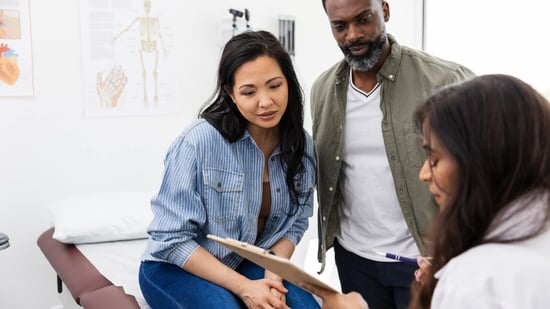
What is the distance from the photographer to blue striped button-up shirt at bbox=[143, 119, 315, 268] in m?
1.50

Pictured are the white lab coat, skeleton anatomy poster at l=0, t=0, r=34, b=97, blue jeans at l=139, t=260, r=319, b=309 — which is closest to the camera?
the white lab coat

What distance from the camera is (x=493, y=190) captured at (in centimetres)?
86

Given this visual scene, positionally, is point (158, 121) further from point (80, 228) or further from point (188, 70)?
point (80, 228)

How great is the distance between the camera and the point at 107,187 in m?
2.59

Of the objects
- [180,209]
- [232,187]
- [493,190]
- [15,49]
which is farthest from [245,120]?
[15,49]

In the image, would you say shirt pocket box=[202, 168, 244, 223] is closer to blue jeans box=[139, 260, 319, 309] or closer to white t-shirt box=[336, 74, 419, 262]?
blue jeans box=[139, 260, 319, 309]

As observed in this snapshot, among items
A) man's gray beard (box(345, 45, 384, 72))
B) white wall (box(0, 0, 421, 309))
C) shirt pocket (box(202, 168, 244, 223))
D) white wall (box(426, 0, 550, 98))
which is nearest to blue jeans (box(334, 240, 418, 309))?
shirt pocket (box(202, 168, 244, 223))

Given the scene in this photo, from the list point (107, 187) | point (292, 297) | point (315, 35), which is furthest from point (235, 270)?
point (315, 35)

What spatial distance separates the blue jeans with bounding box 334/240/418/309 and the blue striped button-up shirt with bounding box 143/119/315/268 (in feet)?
0.99

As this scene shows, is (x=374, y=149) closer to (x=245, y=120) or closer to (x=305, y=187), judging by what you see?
(x=305, y=187)

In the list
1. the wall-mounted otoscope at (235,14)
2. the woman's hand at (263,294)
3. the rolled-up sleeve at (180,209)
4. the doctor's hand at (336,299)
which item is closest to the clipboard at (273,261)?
the doctor's hand at (336,299)

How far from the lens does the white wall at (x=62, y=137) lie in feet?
7.82

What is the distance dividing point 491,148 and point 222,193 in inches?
33.3

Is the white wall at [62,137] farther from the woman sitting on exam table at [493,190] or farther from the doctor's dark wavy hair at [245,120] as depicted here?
the woman sitting on exam table at [493,190]
